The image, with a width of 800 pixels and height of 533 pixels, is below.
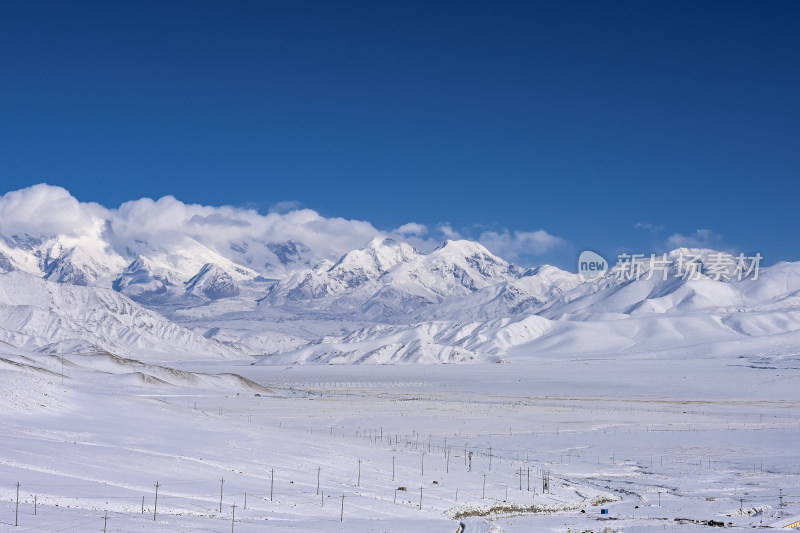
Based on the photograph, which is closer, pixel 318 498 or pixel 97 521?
pixel 97 521

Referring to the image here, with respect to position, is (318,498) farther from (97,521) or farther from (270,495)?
(97,521)

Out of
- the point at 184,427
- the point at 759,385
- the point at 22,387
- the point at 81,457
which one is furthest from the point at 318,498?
the point at 759,385

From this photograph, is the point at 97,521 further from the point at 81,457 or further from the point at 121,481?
the point at 81,457

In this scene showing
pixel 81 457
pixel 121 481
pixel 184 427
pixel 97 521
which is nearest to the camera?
pixel 97 521

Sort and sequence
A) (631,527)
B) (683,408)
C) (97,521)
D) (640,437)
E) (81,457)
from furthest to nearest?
(683,408) < (640,437) < (81,457) < (631,527) < (97,521)

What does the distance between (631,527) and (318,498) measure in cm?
1343

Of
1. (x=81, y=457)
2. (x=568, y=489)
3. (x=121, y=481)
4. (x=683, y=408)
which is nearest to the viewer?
(x=121, y=481)

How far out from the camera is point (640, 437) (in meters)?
76.2

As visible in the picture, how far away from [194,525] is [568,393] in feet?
429

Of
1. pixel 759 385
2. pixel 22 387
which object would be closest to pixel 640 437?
pixel 22 387

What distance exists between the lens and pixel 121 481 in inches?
1527

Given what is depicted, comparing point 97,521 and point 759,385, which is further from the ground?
point 759,385

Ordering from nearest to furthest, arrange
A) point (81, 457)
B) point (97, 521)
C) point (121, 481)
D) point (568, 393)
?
point (97, 521) < point (121, 481) < point (81, 457) < point (568, 393)

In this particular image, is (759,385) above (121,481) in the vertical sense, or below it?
above
